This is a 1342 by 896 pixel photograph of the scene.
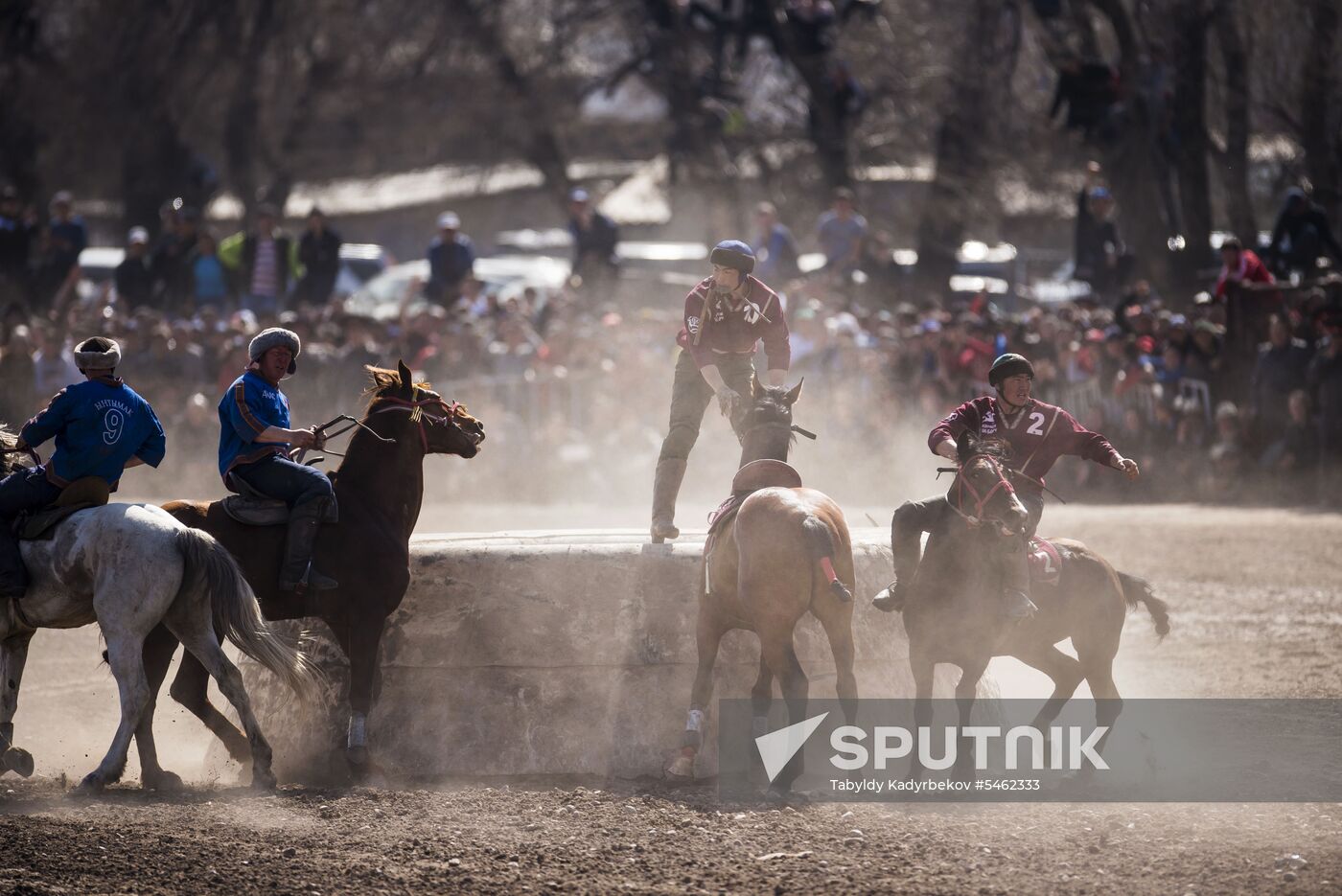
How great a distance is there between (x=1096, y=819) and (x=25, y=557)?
18.9 ft

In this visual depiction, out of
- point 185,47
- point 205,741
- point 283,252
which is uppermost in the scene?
point 185,47

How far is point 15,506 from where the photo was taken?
8.75 metres

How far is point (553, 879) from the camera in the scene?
6969 mm

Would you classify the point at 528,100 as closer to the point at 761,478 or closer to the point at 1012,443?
the point at 761,478

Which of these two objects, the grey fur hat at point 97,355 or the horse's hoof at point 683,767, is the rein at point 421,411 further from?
the horse's hoof at point 683,767

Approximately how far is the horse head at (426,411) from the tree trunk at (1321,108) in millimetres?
14124

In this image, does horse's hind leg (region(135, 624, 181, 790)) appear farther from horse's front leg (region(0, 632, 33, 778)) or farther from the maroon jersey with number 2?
the maroon jersey with number 2

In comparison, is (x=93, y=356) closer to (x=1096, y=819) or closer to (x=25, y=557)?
(x=25, y=557)

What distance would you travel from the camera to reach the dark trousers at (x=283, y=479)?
29.8 feet

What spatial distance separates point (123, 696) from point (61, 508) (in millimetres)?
1078

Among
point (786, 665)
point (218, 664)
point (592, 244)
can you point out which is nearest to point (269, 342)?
point (218, 664)

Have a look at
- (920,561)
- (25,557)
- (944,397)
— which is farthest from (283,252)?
(920,561)

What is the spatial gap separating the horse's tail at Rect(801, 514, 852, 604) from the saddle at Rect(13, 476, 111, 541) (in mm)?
3866

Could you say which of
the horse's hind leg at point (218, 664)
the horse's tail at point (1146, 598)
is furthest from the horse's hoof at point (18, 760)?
the horse's tail at point (1146, 598)
